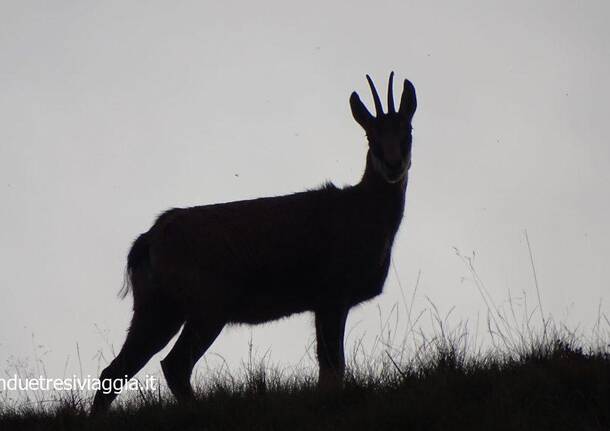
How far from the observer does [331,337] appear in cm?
794

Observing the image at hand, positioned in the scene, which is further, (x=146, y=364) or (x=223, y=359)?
(x=146, y=364)

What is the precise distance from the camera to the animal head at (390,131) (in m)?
8.73

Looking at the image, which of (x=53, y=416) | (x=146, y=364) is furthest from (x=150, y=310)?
(x=53, y=416)

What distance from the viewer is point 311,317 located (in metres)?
8.47

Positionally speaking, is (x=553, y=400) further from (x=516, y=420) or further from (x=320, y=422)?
(x=320, y=422)

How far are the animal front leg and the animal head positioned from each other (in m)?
1.39

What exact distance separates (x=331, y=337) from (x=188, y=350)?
3.97ft

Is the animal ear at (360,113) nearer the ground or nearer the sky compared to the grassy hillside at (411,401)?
nearer the sky

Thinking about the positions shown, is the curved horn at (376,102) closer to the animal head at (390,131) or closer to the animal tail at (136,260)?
the animal head at (390,131)

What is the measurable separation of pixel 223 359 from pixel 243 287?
107 cm

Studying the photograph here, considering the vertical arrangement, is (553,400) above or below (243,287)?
below

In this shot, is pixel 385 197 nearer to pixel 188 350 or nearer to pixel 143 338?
pixel 188 350

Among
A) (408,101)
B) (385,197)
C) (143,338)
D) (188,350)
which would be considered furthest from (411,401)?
(408,101)

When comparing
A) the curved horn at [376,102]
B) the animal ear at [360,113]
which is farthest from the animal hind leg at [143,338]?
the curved horn at [376,102]
